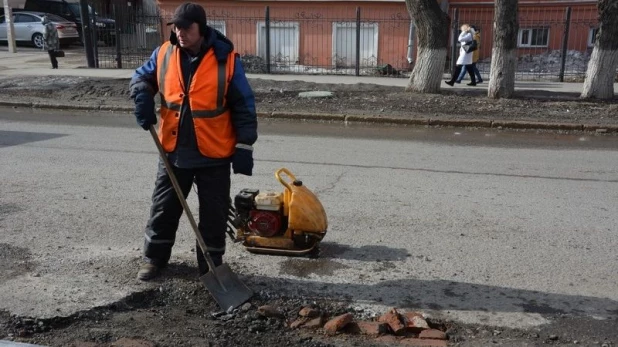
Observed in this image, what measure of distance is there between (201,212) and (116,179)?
329 cm

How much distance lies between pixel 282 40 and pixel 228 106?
1629cm

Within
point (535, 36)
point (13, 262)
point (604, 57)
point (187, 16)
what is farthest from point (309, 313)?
point (535, 36)

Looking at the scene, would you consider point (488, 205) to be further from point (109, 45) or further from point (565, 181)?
point (109, 45)

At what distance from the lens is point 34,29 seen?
87.9 feet

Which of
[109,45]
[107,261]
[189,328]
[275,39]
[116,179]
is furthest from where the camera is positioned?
[109,45]

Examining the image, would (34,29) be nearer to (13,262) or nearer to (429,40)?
(429,40)

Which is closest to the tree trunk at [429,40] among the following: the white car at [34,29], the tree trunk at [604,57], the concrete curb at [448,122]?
the concrete curb at [448,122]

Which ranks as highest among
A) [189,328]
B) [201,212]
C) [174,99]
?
[174,99]

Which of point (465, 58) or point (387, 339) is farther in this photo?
point (465, 58)

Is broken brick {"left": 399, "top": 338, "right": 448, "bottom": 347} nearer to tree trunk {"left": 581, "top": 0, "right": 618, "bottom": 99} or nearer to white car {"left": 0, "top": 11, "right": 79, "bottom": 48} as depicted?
tree trunk {"left": 581, "top": 0, "right": 618, "bottom": 99}

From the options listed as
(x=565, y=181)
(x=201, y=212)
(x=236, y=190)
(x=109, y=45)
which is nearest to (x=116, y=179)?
(x=236, y=190)

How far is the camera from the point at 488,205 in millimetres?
6590

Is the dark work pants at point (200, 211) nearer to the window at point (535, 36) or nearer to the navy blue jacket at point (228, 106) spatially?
the navy blue jacket at point (228, 106)

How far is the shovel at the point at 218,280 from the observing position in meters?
4.22
